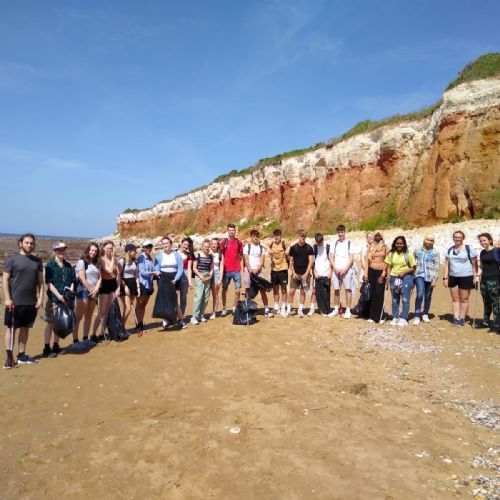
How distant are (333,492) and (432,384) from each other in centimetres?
277

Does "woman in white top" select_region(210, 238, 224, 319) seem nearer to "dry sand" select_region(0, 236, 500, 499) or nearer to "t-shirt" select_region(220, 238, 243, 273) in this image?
"t-shirt" select_region(220, 238, 243, 273)

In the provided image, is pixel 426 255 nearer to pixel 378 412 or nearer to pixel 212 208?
pixel 378 412

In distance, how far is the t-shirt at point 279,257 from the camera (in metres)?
8.92

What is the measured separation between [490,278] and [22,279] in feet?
28.0

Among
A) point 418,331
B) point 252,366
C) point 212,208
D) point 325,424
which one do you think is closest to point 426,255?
point 418,331

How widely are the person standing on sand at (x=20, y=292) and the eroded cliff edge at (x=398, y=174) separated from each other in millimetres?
18206

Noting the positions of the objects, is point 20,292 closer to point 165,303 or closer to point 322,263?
point 165,303

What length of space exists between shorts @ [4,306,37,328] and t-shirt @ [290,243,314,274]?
538 cm

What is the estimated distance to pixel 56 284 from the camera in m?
6.48

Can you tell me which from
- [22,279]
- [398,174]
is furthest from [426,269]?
[398,174]

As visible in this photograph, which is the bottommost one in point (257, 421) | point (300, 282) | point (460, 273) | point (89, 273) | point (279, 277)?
point (257, 421)

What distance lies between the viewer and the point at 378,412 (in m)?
4.22

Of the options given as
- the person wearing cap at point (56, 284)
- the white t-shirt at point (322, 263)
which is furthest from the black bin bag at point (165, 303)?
the white t-shirt at point (322, 263)

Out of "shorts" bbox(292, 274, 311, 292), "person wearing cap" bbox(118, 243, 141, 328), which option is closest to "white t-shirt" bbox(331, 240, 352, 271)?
"shorts" bbox(292, 274, 311, 292)
